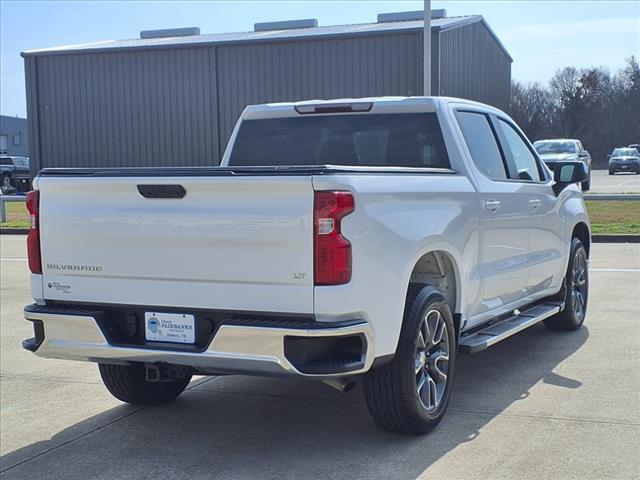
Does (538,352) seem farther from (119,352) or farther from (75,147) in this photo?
(75,147)

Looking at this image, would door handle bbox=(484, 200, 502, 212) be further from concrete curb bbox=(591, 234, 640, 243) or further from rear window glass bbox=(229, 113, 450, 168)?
concrete curb bbox=(591, 234, 640, 243)

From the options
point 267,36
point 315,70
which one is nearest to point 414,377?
point 315,70

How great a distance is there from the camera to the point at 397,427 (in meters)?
4.68

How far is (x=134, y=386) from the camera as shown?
549cm

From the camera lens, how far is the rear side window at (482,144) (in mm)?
5977

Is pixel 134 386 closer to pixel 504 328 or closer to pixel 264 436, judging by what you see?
pixel 264 436

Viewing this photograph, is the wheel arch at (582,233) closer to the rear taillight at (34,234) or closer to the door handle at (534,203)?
the door handle at (534,203)

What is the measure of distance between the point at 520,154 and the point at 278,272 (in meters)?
3.36

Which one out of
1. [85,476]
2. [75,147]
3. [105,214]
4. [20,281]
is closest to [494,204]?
[105,214]

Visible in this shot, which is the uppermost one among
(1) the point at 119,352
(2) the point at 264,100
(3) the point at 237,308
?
(2) the point at 264,100

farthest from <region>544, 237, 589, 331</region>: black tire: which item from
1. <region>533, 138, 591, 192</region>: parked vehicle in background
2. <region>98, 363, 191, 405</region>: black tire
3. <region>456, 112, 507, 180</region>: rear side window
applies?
<region>533, 138, 591, 192</region>: parked vehicle in background

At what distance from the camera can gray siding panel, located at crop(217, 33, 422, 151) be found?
94.5ft

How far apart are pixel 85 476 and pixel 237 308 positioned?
4.01 ft

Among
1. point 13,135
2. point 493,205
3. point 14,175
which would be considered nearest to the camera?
point 493,205
